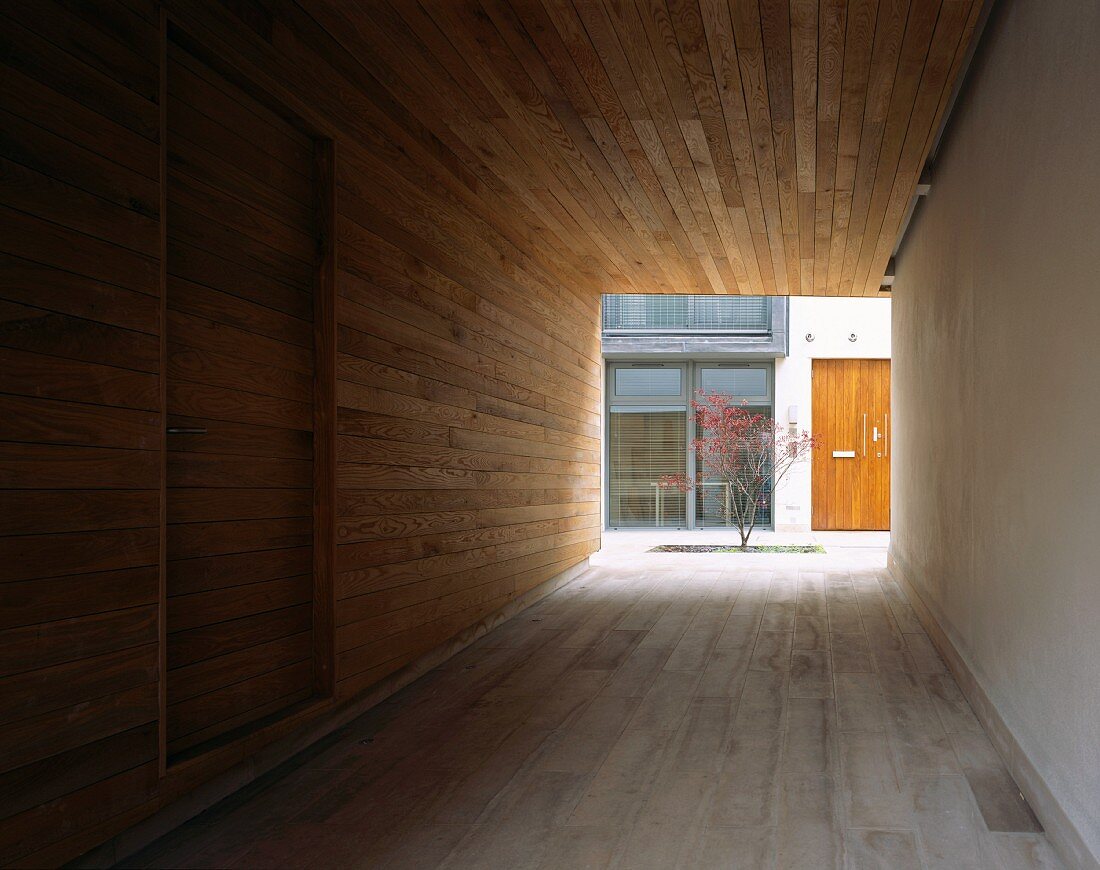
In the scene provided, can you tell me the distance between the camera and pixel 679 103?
3.98 m

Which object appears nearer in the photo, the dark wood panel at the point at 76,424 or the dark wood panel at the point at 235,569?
the dark wood panel at the point at 76,424

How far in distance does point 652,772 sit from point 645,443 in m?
10.2

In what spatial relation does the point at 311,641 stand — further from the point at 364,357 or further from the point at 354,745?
the point at 364,357

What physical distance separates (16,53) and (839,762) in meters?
3.01

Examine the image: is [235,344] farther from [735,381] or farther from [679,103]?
[735,381]

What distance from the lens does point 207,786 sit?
2.62 metres

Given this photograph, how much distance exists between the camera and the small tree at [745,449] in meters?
11.7

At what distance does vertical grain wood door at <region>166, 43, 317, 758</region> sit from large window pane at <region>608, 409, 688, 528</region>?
392 inches

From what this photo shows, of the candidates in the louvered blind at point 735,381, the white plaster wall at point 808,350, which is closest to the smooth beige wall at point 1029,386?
the white plaster wall at point 808,350

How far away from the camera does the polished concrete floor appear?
7.72 ft

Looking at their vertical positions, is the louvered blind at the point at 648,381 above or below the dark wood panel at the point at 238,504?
above

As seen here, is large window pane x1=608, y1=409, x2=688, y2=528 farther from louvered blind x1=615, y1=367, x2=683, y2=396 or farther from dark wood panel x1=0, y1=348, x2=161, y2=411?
dark wood panel x1=0, y1=348, x2=161, y2=411

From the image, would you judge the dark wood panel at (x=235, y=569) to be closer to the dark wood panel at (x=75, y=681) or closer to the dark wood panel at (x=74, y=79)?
the dark wood panel at (x=75, y=681)

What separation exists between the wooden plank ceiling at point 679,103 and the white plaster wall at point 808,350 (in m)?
6.23
